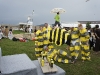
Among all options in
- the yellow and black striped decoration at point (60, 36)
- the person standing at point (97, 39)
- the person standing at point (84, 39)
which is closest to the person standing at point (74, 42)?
the person standing at point (84, 39)

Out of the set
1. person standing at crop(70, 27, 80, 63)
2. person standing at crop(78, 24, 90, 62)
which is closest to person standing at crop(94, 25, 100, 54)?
person standing at crop(78, 24, 90, 62)

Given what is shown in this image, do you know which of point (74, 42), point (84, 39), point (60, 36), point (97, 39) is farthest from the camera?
point (97, 39)

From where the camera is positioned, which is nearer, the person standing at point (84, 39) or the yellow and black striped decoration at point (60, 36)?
the yellow and black striped decoration at point (60, 36)

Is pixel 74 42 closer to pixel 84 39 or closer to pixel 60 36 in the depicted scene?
pixel 84 39

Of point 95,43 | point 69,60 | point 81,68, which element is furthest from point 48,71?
point 95,43

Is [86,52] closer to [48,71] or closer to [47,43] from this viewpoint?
[47,43]

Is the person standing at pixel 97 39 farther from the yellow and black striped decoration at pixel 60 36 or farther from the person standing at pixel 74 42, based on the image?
the yellow and black striped decoration at pixel 60 36

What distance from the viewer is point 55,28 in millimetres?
A: 6887

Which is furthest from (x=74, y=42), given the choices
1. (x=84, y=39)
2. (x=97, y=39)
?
(x=97, y=39)

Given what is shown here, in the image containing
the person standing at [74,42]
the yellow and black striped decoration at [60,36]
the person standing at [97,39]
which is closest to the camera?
the yellow and black striped decoration at [60,36]

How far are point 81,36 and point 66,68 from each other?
1687mm

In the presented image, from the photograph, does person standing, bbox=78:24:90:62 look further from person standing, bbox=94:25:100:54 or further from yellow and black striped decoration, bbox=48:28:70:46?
person standing, bbox=94:25:100:54

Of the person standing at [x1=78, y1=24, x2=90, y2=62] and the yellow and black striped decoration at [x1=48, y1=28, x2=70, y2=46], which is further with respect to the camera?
the person standing at [x1=78, y1=24, x2=90, y2=62]

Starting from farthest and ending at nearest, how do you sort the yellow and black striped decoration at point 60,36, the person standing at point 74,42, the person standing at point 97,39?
the person standing at point 97,39 < the person standing at point 74,42 < the yellow and black striped decoration at point 60,36
